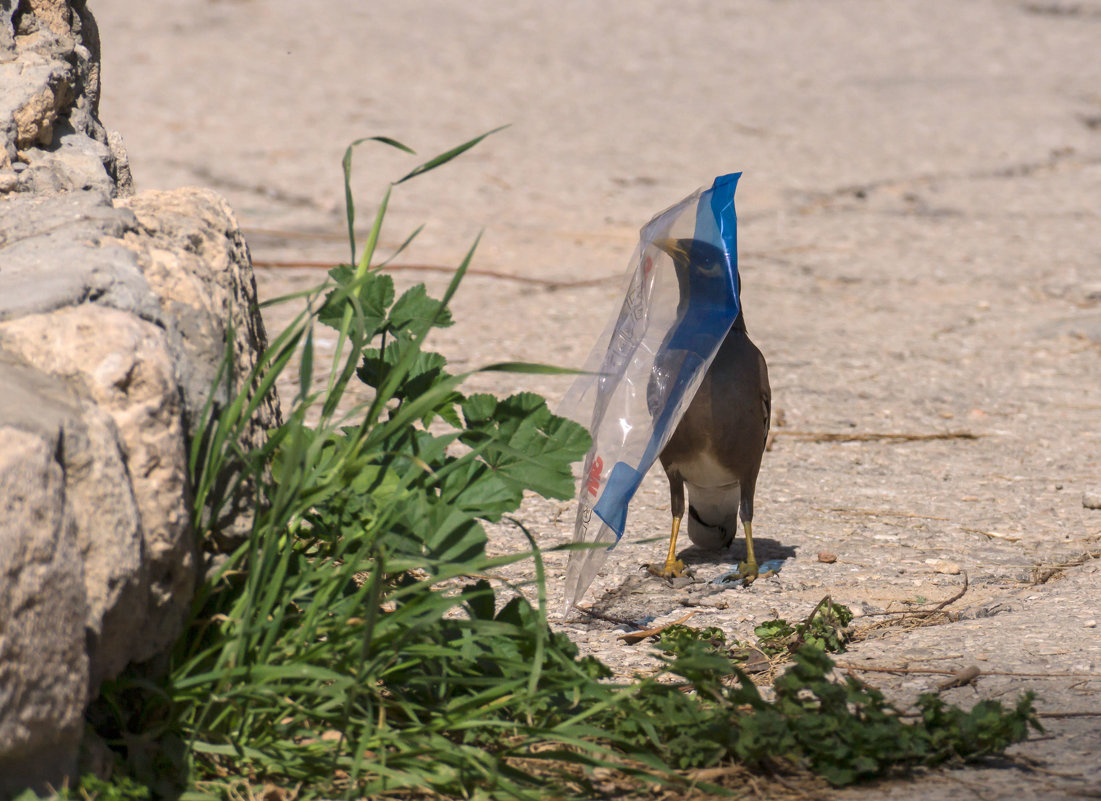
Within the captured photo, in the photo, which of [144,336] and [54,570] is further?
[144,336]

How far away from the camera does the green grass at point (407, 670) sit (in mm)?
2035

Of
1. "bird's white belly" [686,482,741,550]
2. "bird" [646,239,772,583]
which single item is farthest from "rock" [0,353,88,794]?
"bird's white belly" [686,482,741,550]

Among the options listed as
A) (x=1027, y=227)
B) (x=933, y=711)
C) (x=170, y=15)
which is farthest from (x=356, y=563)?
(x=170, y=15)

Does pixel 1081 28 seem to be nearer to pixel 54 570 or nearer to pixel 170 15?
pixel 170 15

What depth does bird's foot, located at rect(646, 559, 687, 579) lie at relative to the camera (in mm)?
3578

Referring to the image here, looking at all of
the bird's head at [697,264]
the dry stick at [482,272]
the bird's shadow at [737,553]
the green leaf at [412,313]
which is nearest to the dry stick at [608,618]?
the bird's shadow at [737,553]

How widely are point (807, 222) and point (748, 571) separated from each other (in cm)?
540

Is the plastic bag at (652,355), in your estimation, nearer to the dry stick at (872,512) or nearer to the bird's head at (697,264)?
the bird's head at (697,264)

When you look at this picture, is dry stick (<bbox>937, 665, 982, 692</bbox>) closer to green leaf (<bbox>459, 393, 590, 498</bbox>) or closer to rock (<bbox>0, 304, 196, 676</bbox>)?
green leaf (<bbox>459, 393, 590, 498</bbox>)

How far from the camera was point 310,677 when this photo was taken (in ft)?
6.63

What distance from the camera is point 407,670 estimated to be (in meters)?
2.25

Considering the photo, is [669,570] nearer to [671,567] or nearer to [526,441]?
[671,567]

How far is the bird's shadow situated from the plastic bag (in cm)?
86

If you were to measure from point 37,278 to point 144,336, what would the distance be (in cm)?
27
